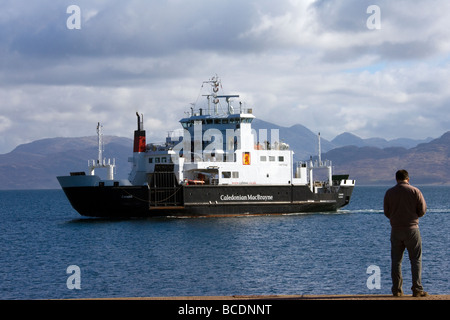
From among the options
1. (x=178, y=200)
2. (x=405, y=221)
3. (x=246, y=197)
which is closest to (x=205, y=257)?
(x=178, y=200)

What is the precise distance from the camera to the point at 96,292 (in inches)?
800

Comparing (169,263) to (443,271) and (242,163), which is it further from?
(242,163)

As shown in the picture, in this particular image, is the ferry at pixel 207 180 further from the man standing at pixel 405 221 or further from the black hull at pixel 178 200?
the man standing at pixel 405 221

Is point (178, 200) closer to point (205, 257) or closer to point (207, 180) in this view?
point (207, 180)

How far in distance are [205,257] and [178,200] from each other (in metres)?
14.6

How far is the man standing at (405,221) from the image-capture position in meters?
10.4

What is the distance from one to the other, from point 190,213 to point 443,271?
21.5 metres

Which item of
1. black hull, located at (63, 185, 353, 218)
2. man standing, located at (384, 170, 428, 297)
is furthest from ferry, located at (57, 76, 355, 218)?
man standing, located at (384, 170, 428, 297)

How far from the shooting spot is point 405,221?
34.6ft

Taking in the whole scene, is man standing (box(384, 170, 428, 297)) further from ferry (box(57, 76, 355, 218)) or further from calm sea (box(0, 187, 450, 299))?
ferry (box(57, 76, 355, 218))

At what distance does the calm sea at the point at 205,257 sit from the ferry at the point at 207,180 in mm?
1111

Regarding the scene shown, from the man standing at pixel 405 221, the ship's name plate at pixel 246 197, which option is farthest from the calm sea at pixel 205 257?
the man standing at pixel 405 221

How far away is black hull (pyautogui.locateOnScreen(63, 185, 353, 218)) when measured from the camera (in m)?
41.6

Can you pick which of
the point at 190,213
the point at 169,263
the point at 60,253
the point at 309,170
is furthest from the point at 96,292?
the point at 309,170
